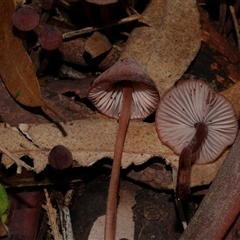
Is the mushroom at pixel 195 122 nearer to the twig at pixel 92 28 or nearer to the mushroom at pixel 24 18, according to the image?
the twig at pixel 92 28

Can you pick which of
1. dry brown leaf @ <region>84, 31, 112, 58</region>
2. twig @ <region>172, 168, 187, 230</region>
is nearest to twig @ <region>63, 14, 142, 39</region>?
dry brown leaf @ <region>84, 31, 112, 58</region>

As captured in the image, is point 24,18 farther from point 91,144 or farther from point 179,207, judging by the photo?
point 179,207

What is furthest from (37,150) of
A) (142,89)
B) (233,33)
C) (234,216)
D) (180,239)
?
(233,33)

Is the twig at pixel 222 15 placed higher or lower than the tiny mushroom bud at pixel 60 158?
higher

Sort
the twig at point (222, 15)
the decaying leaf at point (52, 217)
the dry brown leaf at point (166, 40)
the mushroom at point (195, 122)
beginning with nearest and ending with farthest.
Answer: the mushroom at point (195, 122)
the decaying leaf at point (52, 217)
the dry brown leaf at point (166, 40)
the twig at point (222, 15)

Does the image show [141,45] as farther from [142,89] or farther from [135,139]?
[135,139]

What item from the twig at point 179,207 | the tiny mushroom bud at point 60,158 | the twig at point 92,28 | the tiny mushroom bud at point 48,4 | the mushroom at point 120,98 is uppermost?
the tiny mushroom bud at point 48,4

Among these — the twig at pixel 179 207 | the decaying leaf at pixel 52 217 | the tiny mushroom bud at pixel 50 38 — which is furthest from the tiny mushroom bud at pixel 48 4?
the twig at pixel 179 207
